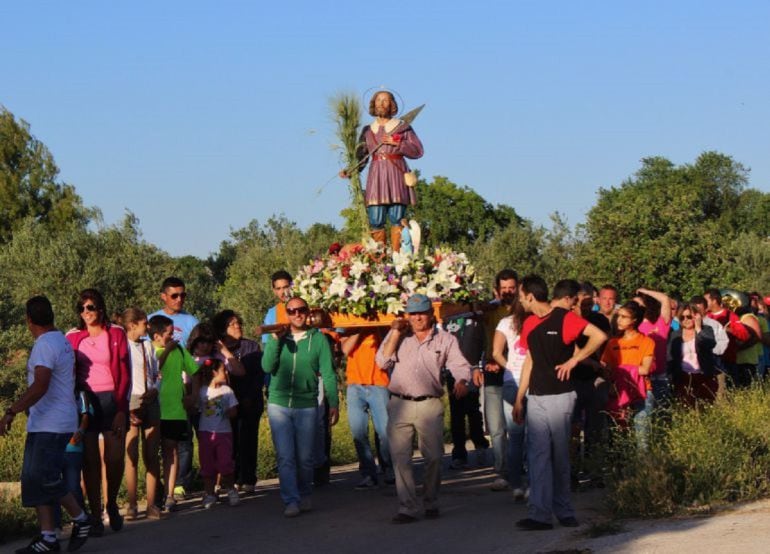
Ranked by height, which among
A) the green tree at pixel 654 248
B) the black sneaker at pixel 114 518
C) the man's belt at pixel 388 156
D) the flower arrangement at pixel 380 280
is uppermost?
the green tree at pixel 654 248

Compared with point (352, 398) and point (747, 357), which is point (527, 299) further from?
point (747, 357)

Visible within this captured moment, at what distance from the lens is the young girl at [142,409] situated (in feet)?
38.9

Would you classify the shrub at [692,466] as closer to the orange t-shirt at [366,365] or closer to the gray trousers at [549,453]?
the gray trousers at [549,453]

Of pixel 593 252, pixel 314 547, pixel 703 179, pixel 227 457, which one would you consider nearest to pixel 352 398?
pixel 227 457

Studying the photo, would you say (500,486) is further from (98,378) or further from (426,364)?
(98,378)

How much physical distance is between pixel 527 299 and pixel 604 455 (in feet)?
5.96

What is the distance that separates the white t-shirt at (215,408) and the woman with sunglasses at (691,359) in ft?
17.2

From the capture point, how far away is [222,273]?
84.1m

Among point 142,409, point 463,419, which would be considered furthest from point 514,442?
point 142,409

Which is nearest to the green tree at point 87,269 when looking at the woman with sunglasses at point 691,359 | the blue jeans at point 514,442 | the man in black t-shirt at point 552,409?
the woman with sunglasses at point 691,359

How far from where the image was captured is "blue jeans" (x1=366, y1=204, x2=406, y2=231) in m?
14.2

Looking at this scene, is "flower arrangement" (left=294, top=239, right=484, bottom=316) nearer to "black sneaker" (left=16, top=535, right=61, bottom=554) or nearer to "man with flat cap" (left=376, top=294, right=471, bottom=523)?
"man with flat cap" (left=376, top=294, right=471, bottom=523)

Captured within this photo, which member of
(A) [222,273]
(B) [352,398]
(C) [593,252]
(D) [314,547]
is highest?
(A) [222,273]

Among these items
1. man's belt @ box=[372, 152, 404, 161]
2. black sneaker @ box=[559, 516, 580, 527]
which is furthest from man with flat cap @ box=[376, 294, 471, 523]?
man's belt @ box=[372, 152, 404, 161]
